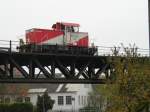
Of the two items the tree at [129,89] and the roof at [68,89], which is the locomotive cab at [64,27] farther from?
the roof at [68,89]

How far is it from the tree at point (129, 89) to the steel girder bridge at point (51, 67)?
6.93 metres

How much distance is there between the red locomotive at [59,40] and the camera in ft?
170

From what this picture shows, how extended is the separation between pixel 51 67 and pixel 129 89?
15.9 meters

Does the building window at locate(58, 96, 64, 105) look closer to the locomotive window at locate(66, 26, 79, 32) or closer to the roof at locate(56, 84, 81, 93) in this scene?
the roof at locate(56, 84, 81, 93)

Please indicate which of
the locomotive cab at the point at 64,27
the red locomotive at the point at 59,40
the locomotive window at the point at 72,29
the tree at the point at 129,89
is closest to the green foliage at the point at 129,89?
the tree at the point at 129,89

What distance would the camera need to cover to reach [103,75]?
184 ft

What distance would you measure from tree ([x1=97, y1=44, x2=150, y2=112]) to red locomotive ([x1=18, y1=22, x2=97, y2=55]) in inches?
629

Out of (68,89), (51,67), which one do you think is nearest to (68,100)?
(68,89)

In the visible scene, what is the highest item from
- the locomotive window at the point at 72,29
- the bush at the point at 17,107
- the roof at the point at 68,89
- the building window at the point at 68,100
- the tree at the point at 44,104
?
the locomotive window at the point at 72,29

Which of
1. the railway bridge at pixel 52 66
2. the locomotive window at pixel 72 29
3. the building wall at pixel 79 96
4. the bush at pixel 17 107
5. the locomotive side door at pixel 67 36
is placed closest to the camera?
the railway bridge at pixel 52 66

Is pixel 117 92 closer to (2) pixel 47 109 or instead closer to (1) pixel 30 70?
(1) pixel 30 70

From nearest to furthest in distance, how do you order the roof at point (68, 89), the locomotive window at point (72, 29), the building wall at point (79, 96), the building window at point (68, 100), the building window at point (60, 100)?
the locomotive window at point (72, 29)
the building window at point (60, 100)
the building wall at point (79, 96)
the building window at point (68, 100)
the roof at point (68, 89)

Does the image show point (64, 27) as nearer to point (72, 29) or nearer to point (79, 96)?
point (72, 29)

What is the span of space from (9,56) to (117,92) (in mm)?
14275
